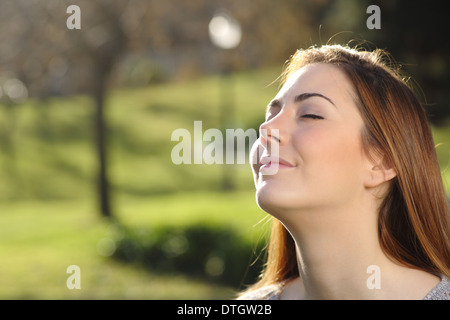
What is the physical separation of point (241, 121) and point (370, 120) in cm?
2317

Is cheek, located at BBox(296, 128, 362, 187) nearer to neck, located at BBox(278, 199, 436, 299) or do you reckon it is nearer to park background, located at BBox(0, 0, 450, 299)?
neck, located at BBox(278, 199, 436, 299)

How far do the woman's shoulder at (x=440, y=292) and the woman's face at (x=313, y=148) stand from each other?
0.44 meters

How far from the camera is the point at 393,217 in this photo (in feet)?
7.33

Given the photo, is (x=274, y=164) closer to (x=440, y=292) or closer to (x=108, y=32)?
(x=440, y=292)

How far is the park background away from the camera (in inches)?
277

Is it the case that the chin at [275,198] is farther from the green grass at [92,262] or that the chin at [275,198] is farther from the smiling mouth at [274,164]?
the green grass at [92,262]

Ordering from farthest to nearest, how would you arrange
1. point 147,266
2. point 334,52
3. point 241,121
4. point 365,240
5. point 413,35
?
point 241,121 → point 413,35 → point 147,266 → point 334,52 → point 365,240

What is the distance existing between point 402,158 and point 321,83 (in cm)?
40

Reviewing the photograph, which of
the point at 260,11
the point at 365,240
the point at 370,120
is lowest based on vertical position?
the point at 365,240

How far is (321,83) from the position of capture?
2107mm

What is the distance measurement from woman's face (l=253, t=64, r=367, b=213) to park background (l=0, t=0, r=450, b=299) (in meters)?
0.54

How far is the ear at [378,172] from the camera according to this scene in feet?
6.84
